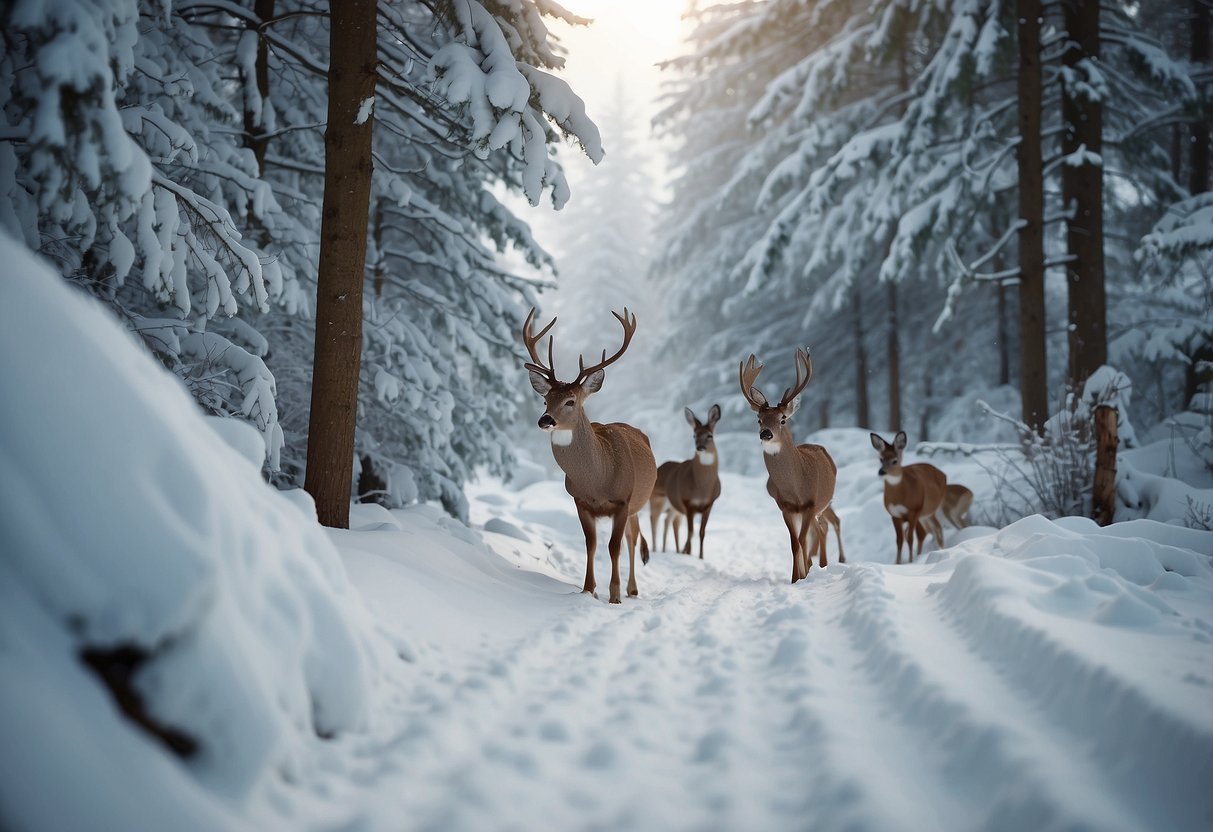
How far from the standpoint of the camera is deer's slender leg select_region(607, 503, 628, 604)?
18.1ft

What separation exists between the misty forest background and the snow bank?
1245 mm

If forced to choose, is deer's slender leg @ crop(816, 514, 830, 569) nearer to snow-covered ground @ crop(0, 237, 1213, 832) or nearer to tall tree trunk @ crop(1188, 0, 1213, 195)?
snow-covered ground @ crop(0, 237, 1213, 832)

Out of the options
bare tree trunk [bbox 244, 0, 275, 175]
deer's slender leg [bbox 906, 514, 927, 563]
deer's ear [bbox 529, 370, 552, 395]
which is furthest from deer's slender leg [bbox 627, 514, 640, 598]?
bare tree trunk [bbox 244, 0, 275, 175]

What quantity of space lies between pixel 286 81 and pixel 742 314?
1594 cm

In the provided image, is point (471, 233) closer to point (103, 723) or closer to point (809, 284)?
point (103, 723)

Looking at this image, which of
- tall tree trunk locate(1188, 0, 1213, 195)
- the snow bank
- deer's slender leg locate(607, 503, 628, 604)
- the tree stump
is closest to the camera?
the snow bank

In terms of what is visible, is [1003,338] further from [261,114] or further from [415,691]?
[415,691]

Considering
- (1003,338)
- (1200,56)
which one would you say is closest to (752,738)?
(1200,56)

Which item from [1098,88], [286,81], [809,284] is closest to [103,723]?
[286,81]

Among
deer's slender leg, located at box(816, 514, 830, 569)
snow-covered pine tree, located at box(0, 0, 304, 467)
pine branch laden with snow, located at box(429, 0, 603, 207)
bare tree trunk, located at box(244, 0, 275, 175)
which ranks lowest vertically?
deer's slender leg, located at box(816, 514, 830, 569)

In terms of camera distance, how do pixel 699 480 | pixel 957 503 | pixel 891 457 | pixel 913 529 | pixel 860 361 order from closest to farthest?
pixel 913 529, pixel 891 457, pixel 957 503, pixel 699 480, pixel 860 361

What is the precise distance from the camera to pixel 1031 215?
32.6 ft

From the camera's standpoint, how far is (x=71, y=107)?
8.78 feet

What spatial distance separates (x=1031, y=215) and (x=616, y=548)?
26.9ft
